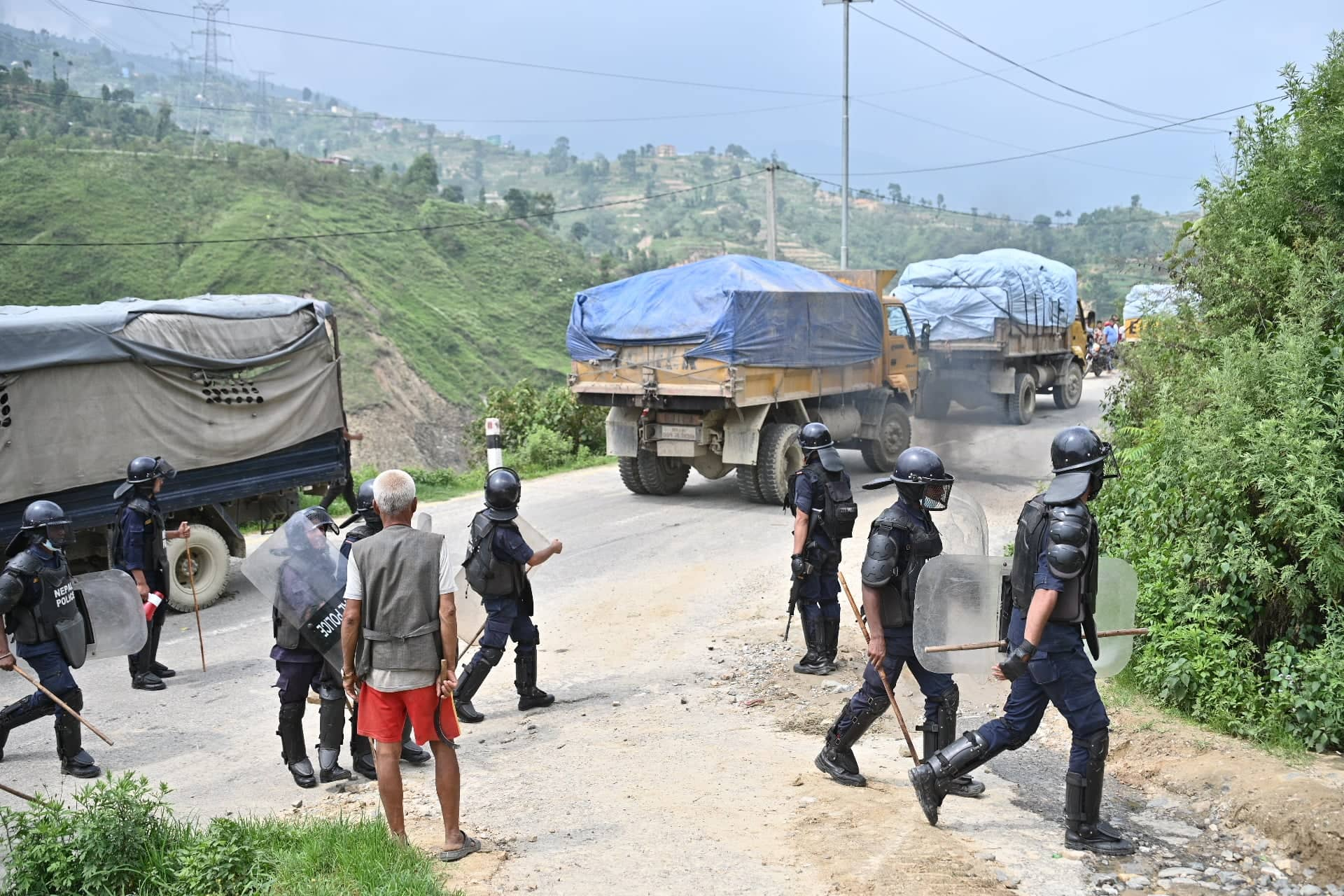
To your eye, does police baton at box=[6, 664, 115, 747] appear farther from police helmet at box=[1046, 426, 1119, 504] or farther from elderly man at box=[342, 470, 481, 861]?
police helmet at box=[1046, 426, 1119, 504]

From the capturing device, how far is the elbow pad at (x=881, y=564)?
530 centimetres

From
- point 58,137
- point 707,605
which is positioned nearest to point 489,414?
point 707,605

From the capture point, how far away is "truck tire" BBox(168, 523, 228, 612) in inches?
397

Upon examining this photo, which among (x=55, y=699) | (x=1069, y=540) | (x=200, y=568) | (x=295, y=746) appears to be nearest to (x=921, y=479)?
(x=1069, y=540)

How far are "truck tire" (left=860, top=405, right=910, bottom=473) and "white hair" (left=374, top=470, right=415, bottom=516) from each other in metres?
11.8

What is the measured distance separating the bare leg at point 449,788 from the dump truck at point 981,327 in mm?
16264

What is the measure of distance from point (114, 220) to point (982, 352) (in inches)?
1313

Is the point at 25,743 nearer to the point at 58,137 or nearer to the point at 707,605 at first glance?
the point at 707,605

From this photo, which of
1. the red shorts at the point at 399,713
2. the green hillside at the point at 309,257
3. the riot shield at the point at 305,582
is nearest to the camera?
the red shorts at the point at 399,713

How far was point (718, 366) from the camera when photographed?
1288cm

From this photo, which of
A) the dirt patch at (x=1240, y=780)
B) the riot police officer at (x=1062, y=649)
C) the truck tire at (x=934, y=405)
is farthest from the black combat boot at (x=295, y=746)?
the truck tire at (x=934, y=405)

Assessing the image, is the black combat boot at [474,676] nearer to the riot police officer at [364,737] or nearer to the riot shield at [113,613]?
the riot police officer at [364,737]

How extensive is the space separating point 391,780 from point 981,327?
1771cm

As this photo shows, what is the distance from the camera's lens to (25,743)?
693 cm
